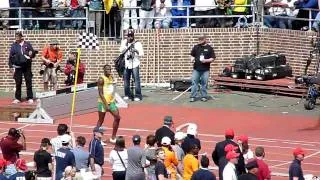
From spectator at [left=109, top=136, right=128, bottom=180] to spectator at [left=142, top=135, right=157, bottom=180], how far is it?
1.30 feet

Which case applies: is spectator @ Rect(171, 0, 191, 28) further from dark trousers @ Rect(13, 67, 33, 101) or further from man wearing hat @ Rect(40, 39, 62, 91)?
dark trousers @ Rect(13, 67, 33, 101)

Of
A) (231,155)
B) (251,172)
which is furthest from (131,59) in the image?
(251,172)

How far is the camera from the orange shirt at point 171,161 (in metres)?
19.3

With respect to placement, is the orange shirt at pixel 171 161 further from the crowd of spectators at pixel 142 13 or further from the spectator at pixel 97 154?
the crowd of spectators at pixel 142 13

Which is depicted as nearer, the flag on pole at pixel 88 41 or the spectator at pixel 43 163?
the spectator at pixel 43 163

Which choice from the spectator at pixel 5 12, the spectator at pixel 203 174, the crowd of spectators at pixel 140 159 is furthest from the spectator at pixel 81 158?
the spectator at pixel 5 12

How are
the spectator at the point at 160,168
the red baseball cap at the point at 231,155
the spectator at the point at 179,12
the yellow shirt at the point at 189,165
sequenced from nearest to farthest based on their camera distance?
the red baseball cap at the point at 231,155, the spectator at the point at 160,168, the yellow shirt at the point at 189,165, the spectator at the point at 179,12

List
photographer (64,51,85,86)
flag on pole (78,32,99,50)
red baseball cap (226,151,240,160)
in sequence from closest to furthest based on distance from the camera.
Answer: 1. red baseball cap (226,151,240,160)
2. flag on pole (78,32,99,50)
3. photographer (64,51,85,86)

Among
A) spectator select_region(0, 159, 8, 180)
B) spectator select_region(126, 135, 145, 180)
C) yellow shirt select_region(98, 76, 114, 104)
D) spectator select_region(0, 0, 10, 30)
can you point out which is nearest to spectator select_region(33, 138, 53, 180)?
spectator select_region(0, 159, 8, 180)

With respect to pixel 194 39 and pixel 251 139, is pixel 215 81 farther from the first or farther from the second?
pixel 251 139

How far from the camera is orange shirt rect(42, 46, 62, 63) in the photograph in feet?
100.0

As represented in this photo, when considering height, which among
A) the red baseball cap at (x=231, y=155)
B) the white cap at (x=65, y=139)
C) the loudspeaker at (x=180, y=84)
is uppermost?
the loudspeaker at (x=180, y=84)

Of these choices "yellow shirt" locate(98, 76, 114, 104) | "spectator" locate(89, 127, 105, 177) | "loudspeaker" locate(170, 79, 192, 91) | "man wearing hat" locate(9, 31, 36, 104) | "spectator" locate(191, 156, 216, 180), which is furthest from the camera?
"loudspeaker" locate(170, 79, 192, 91)

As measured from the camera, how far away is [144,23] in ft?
110
